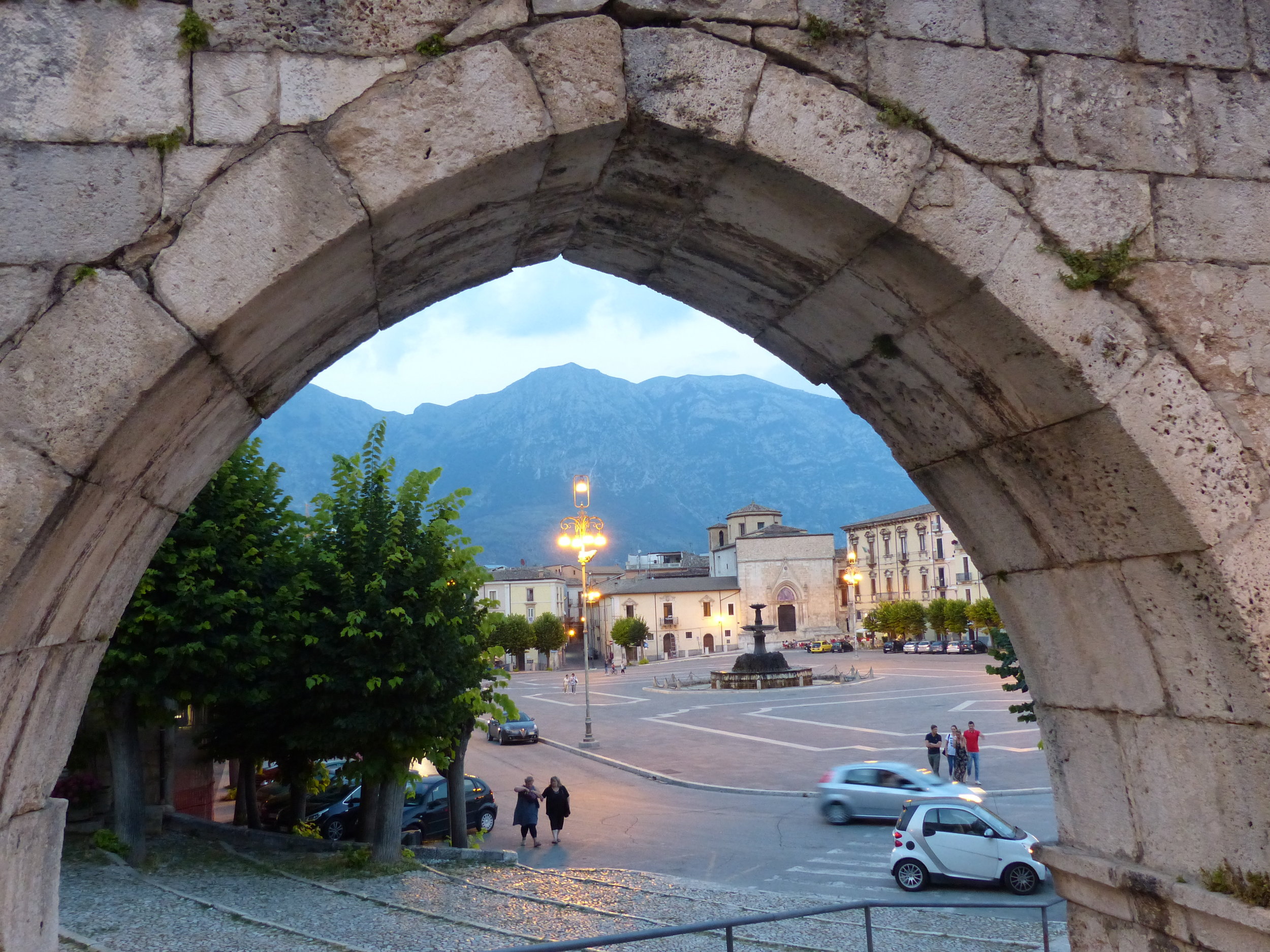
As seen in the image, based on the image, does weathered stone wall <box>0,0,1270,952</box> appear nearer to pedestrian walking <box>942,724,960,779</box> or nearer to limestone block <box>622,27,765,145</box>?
limestone block <box>622,27,765,145</box>

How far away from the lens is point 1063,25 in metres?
3.08

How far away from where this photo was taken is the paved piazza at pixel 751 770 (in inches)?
535

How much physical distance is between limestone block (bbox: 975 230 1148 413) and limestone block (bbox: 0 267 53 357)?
103 inches

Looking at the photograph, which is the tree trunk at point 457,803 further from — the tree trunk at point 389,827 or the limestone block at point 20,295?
the limestone block at point 20,295

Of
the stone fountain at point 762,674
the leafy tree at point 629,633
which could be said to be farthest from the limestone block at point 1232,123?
the leafy tree at point 629,633

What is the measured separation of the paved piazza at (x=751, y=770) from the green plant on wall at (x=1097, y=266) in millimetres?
7614

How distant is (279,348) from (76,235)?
0.61 m

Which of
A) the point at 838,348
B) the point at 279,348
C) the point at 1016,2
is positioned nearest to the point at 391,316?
the point at 279,348

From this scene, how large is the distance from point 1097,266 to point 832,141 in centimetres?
92

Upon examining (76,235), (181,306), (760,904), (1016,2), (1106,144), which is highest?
(1016,2)

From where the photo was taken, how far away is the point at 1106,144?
304 cm

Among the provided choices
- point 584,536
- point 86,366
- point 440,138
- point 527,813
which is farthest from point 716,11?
point 584,536

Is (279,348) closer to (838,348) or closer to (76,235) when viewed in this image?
(76,235)

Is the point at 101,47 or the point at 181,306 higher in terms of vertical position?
the point at 101,47
